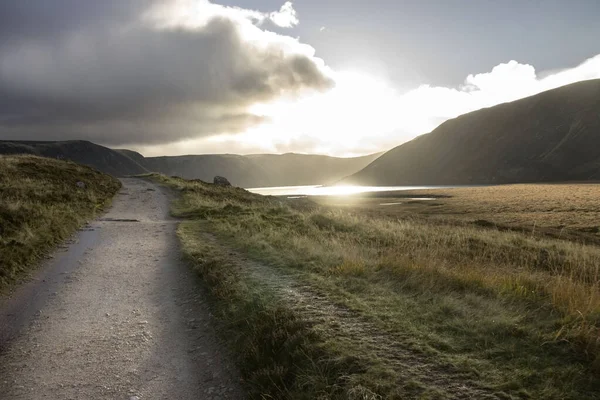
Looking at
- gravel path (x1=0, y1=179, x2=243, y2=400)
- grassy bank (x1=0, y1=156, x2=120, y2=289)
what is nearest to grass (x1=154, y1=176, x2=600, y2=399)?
gravel path (x1=0, y1=179, x2=243, y2=400)

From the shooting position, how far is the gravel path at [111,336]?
545 centimetres

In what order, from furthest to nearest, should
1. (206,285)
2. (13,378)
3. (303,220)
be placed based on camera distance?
1. (303,220)
2. (206,285)
3. (13,378)

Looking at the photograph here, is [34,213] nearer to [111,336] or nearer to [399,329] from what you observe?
[111,336]

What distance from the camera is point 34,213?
628 inches

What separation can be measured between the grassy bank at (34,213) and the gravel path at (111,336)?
0.77 metres

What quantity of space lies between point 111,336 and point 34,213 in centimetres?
1237

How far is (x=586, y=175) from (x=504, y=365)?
23412 centimetres

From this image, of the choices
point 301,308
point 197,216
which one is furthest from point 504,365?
point 197,216

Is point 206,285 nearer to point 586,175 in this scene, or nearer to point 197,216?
point 197,216

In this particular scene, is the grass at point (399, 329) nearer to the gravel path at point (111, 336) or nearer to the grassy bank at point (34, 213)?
the gravel path at point (111, 336)

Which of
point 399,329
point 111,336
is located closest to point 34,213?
point 111,336

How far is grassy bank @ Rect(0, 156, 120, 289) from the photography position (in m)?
11.2

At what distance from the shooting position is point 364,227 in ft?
67.1

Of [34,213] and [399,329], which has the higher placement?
[34,213]
